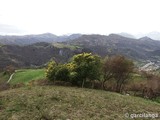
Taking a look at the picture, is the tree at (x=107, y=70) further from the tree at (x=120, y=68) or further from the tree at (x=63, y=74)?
the tree at (x=63, y=74)

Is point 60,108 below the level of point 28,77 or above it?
above

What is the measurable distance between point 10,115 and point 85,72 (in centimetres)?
1946

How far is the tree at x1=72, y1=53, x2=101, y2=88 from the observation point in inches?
1432

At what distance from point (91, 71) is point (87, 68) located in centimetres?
73

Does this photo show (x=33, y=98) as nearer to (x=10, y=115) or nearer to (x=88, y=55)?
(x=10, y=115)

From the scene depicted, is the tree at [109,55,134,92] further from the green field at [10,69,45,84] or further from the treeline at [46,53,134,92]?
the green field at [10,69,45,84]

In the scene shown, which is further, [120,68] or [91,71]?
[120,68]

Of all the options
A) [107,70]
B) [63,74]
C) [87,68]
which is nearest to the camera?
[87,68]

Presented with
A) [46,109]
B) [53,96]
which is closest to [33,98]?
[53,96]

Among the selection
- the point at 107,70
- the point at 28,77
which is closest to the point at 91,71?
the point at 107,70

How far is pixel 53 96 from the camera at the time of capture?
24.2 metres

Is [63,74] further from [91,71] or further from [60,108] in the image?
[60,108]

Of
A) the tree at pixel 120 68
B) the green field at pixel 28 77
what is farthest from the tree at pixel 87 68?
the green field at pixel 28 77

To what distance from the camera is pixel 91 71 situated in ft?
120
